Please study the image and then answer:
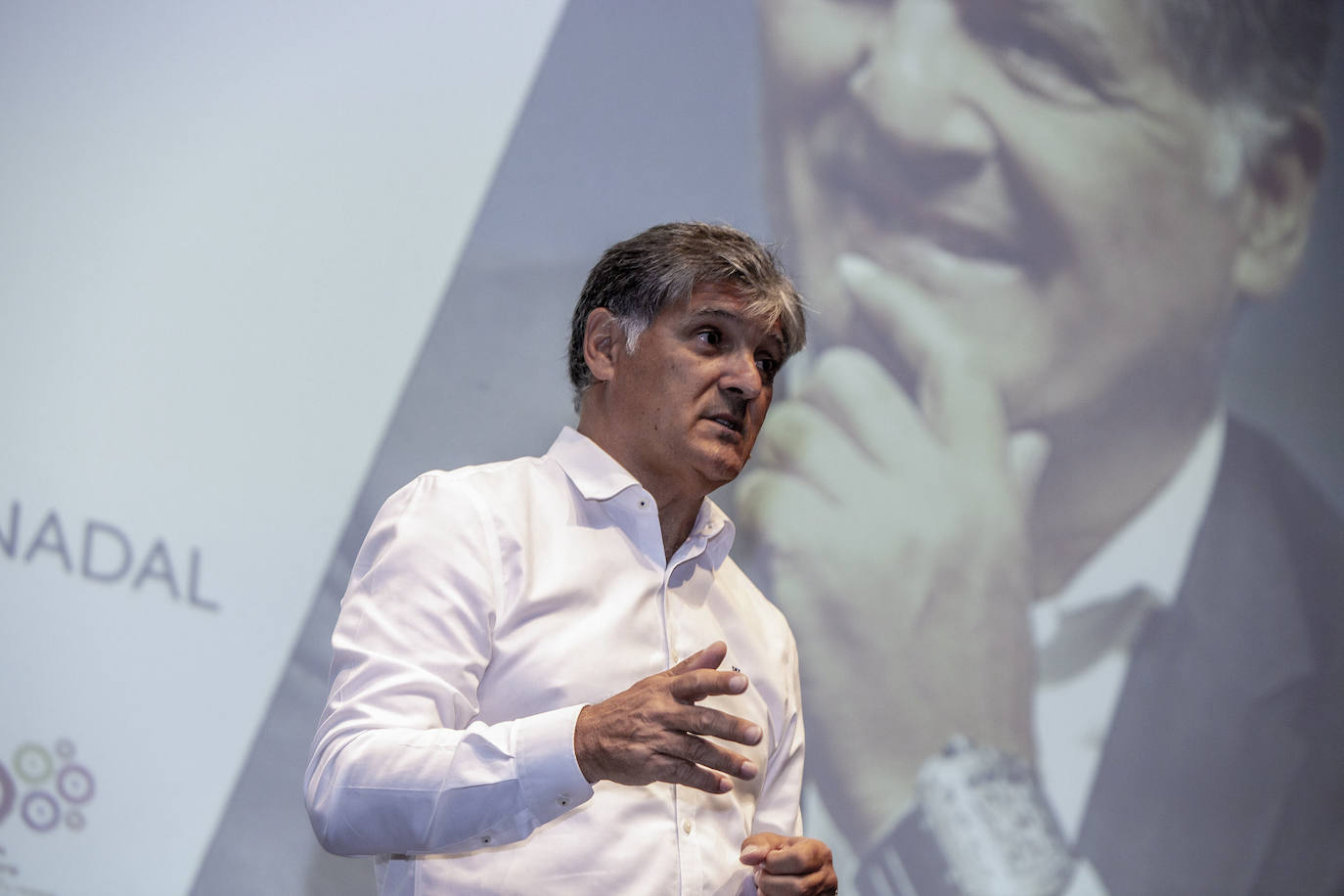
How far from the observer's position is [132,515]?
230cm

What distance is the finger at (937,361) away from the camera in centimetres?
273

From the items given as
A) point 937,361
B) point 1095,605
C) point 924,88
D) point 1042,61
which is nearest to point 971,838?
point 1095,605

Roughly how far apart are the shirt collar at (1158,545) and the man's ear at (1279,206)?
405mm

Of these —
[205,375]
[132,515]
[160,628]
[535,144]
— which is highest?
[535,144]

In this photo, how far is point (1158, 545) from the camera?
2832 millimetres

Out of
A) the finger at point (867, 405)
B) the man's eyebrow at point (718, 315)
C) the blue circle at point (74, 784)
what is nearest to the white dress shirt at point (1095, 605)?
the finger at point (867, 405)

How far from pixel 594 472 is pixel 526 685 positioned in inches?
14.3

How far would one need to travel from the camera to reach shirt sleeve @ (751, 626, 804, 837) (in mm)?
2000

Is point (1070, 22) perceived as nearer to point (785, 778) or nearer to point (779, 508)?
point (779, 508)

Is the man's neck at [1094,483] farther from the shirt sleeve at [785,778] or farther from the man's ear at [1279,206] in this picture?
the shirt sleeve at [785,778]

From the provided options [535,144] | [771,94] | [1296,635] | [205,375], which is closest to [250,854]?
[205,375]

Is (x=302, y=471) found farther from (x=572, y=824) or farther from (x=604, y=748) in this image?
(x=604, y=748)

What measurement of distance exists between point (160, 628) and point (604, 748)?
3.95 ft

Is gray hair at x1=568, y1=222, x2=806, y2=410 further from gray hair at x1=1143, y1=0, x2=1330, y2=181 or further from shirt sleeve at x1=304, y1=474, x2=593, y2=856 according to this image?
gray hair at x1=1143, y1=0, x2=1330, y2=181
